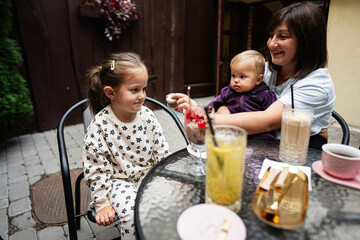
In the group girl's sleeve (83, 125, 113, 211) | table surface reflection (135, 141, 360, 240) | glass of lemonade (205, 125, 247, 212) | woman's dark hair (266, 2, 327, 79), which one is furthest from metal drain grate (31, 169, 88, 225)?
woman's dark hair (266, 2, 327, 79)

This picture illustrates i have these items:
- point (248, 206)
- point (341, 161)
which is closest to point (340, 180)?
point (341, 161)

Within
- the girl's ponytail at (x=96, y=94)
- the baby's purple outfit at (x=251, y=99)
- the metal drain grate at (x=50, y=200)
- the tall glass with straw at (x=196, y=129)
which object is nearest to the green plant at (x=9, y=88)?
the metal drain grate at (x=50, y=200)

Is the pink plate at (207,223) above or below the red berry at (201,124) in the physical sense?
below

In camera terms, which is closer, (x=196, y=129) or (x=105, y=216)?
(x=196, y=129)

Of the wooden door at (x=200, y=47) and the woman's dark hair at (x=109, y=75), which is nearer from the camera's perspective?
the woman's dark hair at (x=109, y=75)

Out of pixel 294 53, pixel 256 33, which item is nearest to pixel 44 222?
pixel 294 53

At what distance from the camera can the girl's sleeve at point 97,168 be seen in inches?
48.7

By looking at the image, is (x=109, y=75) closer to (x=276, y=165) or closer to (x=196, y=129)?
(x=196, y=129)

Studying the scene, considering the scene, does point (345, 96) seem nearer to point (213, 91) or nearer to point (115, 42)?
point (213, 91)

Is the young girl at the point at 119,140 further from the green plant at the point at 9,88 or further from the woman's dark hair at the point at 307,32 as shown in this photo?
the green plant at the point at 9,88

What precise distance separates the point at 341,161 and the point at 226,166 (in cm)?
50

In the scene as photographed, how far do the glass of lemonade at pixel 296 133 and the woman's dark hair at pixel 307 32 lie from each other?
50cm

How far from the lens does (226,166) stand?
71 centimetres

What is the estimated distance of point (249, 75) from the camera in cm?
165
